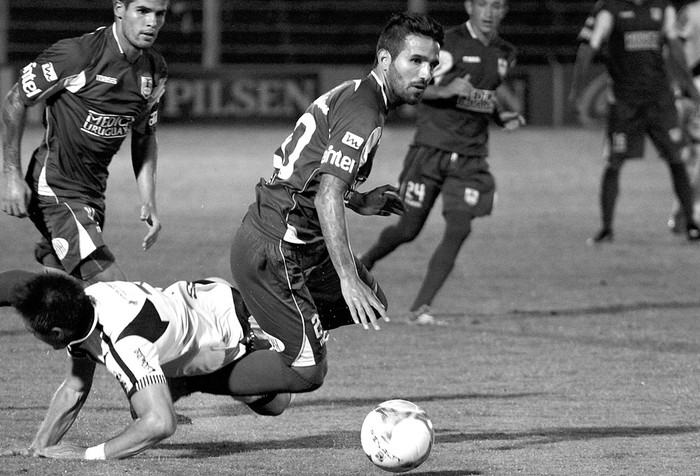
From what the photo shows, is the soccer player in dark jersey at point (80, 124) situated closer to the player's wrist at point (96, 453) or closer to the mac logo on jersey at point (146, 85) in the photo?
the mac logo on jersey at point (146, 85)

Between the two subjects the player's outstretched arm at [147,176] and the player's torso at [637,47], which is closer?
the player's outstretched arm at [147,176]

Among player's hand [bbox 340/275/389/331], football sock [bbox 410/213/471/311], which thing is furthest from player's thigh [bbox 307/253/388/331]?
football sock [bbox 410/213/471/311]

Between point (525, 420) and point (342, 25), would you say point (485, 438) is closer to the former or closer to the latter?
point (525, 420)

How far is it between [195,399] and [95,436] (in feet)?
3.39

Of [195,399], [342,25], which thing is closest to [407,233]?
[195,399]

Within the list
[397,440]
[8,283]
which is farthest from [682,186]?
[8,283]

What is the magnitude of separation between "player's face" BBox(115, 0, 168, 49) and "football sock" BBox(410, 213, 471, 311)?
322 cm

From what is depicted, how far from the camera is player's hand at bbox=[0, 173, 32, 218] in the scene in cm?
629

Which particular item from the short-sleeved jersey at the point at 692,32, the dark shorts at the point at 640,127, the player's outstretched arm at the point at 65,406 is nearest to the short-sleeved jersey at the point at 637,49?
the dark shorts at the point at 640,127

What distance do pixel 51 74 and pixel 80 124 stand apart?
28 cm

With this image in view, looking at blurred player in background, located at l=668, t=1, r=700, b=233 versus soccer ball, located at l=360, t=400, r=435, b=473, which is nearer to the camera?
soccer ball, located at l=360, t=400, r=435, b=473

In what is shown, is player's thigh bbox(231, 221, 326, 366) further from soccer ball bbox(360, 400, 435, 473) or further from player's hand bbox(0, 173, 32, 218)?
player's hand bbox(0, 173, 32, 218)

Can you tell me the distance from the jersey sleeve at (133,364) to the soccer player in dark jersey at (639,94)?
867 cm

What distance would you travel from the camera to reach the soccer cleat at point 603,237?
43.0 ft
